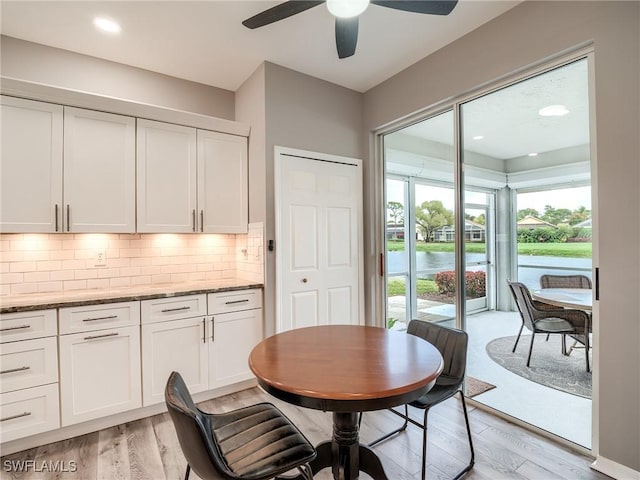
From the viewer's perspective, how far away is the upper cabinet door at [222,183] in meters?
3.03

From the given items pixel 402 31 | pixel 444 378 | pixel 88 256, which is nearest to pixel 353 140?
pixel 402 31

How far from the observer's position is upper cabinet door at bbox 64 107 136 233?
2.48 meters

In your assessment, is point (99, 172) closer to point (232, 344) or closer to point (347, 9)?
point (232, 344)

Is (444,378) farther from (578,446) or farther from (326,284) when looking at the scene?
(326,284)

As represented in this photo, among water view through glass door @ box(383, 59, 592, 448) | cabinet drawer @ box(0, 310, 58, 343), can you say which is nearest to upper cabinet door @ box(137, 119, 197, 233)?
cabinet drawer @ box(0, 310, 58, 343)

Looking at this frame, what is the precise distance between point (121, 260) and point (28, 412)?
1.26 meters

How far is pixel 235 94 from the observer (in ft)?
11.6

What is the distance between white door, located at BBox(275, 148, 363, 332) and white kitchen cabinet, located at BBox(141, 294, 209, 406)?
0.70m

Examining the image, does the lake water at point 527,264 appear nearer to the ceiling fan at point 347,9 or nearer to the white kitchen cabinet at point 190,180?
the ceiling fan at point 347,9

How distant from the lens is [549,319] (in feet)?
7.38

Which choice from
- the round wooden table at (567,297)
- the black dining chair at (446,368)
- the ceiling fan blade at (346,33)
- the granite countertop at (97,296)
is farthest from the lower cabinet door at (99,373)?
the round wooden table at (567,297)

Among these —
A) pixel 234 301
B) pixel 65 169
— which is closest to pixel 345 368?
pixel 234 301

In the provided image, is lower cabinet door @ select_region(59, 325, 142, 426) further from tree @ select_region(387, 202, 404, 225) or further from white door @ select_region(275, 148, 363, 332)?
tree @ select_region(387, 202, 404, 225)

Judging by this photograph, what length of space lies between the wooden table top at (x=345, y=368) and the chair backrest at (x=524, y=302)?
3.55ft
